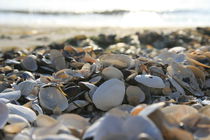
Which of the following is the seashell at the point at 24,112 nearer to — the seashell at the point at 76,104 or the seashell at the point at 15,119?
the seashell at the point at 15,119

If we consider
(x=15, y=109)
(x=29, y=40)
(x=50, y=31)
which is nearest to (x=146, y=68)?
(x=15, y=109)

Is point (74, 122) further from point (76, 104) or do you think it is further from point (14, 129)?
point (76, 104)

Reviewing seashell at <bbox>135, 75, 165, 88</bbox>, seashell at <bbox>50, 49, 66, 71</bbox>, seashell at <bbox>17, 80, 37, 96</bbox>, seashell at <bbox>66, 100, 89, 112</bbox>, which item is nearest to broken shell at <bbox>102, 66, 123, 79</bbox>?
seashell at <bbox>135, 75, 165, 88</bbox>

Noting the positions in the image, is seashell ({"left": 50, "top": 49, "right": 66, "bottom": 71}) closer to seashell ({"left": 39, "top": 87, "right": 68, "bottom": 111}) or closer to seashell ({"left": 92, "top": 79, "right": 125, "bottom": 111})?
seashell ({"left": 39, "top": 87, "right": 68, "bottom": 111})

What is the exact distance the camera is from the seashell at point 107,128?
1143 millimetres

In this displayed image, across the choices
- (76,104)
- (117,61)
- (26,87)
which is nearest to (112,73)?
(117,61)

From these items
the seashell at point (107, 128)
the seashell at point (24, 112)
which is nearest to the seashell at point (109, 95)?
the seashell at point (24, 112)

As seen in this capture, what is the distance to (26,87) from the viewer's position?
88.8 inches

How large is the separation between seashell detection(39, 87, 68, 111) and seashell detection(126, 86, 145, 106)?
0.38m

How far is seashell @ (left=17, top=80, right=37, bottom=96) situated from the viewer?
222cm

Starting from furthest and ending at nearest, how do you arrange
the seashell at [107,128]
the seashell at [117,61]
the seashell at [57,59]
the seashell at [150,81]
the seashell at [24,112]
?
the seashell at [57,59] → the seashell at [117,61] → the seashell at [150,81] → the seashell at [24,112] → the seashell at [107,128]

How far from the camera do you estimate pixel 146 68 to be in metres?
2.32

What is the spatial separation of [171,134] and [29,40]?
7432 mm

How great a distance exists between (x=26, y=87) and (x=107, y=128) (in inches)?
48.6
